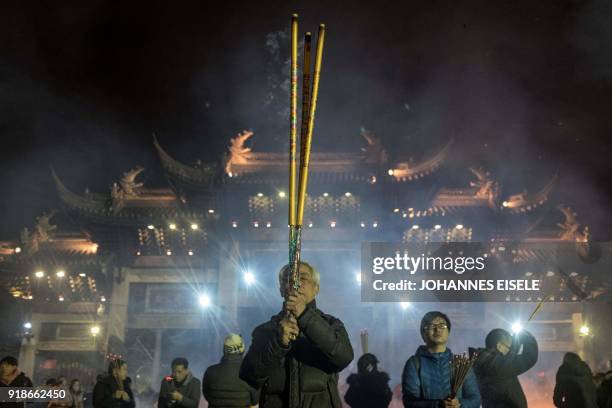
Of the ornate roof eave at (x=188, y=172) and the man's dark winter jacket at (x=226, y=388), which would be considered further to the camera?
the ornate roof eave at (x=188, y=172)

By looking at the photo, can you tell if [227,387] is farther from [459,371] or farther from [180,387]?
[459,371]

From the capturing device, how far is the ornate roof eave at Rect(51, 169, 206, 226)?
1462 cm

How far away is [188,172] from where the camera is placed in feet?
47.2

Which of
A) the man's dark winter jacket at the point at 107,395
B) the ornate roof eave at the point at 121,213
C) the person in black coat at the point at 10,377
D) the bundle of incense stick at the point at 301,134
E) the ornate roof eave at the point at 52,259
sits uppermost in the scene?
the ornate roof eave at the point at 121,213

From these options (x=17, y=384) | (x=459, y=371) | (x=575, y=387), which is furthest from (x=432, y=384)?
(x=17, y=384)

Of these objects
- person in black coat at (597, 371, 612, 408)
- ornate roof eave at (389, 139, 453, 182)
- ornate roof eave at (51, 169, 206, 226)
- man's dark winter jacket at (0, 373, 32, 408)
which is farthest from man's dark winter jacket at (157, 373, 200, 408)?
ornate roof eave at (389, 139, 453, 182)

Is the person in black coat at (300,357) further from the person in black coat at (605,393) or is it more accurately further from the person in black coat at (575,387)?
the person in black coat at (605,393)

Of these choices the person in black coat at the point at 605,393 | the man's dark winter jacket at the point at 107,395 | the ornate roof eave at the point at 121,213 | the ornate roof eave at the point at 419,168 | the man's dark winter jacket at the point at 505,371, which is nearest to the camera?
the man's dark winter jacket at the point at 505,371

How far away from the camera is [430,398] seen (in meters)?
3.40

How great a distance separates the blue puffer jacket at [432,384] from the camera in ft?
11.1

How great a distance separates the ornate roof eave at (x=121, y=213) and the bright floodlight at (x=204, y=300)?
2.31 m

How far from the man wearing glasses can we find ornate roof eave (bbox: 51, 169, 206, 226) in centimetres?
1195

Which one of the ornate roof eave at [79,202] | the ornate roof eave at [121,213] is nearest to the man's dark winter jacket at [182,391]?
the ornate roof eave at [121,213]

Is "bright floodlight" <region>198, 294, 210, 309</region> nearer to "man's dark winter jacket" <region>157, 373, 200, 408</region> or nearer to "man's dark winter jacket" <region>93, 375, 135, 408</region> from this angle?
"man's dark winter jacket" <region>93, 375, 135, 408</region>
